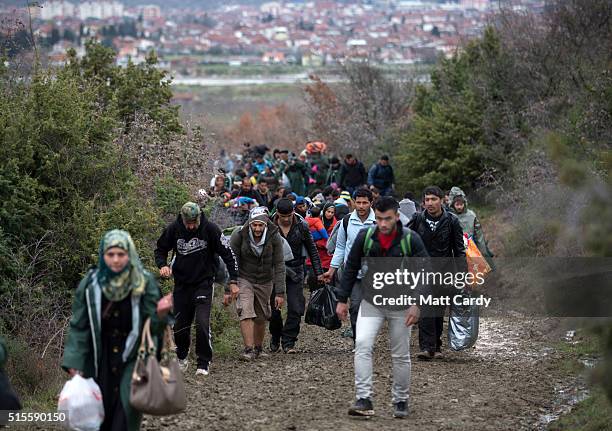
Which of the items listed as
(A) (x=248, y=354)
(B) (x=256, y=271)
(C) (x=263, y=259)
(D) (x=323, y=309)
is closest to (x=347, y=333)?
(D) (x=323, y=309)

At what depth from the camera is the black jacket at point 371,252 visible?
392 inches

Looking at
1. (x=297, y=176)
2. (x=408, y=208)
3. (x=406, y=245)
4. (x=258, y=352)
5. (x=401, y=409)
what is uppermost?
(x=406, y=245)

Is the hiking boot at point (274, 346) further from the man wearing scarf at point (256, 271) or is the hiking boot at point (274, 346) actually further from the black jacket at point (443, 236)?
the black jacket at point (443, 236)

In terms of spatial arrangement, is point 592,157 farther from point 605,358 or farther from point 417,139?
point 417,139

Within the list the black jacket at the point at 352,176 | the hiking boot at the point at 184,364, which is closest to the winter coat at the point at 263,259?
the hiking boot at the point at 184,364

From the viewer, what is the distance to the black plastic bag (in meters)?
13.6

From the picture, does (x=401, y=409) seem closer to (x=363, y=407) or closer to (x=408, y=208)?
(x=363, y=407)

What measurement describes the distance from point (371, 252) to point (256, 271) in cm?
331

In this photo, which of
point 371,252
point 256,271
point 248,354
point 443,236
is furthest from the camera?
point 248,354

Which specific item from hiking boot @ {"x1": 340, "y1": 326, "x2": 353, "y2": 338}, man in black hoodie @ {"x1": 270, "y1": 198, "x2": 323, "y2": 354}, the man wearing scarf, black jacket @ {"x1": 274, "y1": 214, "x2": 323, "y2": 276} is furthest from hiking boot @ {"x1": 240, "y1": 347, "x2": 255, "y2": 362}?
hiking boot @ {"x1": 340, "y1": 326, "x2": 353, "y2": 338}

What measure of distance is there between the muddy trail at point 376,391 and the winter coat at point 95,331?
202cm

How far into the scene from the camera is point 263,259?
42.7 feet

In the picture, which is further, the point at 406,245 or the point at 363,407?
the point at 363,407

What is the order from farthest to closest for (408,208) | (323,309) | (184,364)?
(408,208), (323,309), (184,364)
